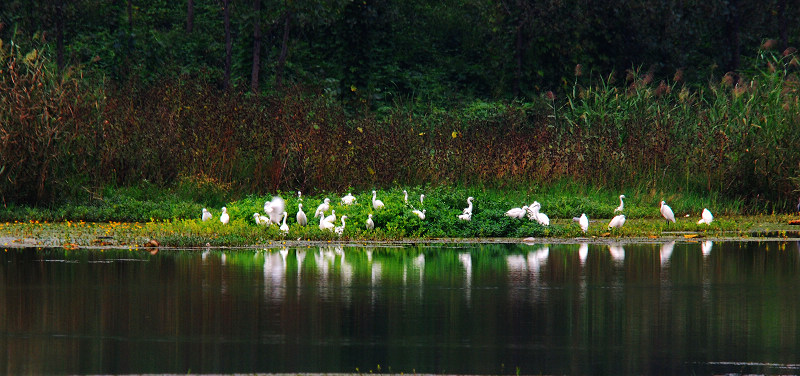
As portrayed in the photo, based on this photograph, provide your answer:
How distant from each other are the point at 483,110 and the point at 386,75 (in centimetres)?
453

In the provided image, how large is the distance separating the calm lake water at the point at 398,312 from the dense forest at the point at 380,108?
20.0 feet

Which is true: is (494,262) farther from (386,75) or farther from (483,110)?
(386,75)

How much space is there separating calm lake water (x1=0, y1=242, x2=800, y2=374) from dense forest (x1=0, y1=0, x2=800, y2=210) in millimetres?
6090

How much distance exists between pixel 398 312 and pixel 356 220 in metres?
7.09

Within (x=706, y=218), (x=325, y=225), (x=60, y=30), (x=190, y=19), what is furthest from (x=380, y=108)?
(x=325, y=225)

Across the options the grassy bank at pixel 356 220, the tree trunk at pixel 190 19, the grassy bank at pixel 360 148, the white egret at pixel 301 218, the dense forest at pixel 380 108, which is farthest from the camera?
the tree trunk at pixel 190 19

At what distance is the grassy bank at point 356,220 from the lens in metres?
16.9

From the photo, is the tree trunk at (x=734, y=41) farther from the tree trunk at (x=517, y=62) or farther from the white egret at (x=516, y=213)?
the white egret at (x=516, y=213)

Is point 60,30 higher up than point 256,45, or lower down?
higher up

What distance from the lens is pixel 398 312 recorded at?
34.5 ft

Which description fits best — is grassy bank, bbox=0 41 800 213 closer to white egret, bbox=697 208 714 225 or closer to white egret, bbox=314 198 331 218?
white egret, bbox=697 208 714 225

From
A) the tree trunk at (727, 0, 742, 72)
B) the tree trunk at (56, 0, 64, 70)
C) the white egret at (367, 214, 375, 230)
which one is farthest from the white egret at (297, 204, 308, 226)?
the tree trunk at (727, 0, 742, 72)

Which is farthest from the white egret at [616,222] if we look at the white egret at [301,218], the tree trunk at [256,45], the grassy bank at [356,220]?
the tree trunk at [256,45]

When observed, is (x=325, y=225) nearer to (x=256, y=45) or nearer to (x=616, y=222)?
(x=616, y=222)
